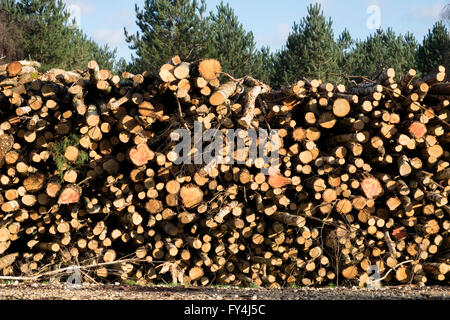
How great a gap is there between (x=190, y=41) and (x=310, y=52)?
4.58 meters

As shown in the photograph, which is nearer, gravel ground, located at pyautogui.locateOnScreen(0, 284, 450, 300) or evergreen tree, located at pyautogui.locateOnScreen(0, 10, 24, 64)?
gravel ground, located at pyautogui.locateOnScreen(0, 284, 450, 300)

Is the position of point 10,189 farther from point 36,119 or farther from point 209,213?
point 209,213

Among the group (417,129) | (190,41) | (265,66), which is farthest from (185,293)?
(265,66)

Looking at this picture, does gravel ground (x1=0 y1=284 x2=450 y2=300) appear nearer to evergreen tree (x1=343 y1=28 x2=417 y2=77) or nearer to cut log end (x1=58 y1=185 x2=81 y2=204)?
cut log end (x1=58 y1=185 x2=81 y2=204)

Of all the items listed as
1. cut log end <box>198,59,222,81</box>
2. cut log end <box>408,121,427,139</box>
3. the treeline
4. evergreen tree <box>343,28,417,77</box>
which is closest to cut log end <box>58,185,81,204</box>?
cut log end <box>198,59,222,81</box>

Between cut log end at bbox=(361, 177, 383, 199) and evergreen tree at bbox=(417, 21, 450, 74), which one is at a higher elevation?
evergreen tree at bbox=(417, 21, 450, 74)

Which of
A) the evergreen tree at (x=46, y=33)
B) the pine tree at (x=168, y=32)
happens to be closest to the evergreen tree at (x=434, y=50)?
the pine tree at (x=168, y=32)

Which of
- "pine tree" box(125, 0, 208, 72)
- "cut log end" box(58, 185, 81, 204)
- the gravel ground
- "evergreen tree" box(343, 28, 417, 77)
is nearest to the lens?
the gravel ground

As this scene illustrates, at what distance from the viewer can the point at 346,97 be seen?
5730 mm

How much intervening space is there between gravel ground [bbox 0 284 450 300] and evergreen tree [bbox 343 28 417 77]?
1670 centimetres

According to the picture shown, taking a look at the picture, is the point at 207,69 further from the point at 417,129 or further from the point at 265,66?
the point at 265,66

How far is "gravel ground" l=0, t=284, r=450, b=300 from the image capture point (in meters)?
4.33

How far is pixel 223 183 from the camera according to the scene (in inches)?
223
